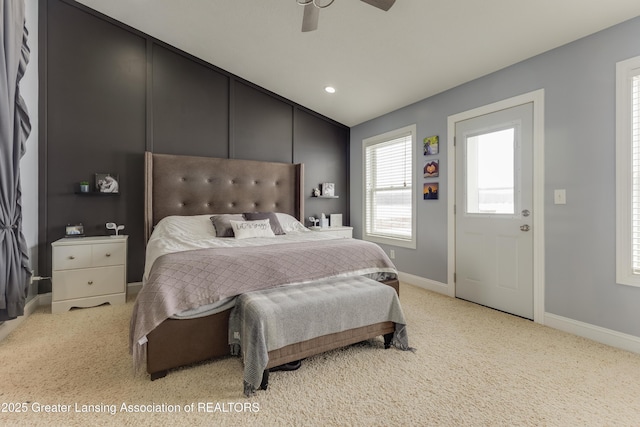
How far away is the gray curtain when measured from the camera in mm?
2062

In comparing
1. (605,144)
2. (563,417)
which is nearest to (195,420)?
(563,417)

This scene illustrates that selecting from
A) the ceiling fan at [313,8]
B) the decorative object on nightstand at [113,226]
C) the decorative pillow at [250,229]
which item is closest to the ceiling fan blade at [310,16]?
the ceiling fan at [313,8]

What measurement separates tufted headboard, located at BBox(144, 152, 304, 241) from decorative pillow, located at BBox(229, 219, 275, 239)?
2.58ft

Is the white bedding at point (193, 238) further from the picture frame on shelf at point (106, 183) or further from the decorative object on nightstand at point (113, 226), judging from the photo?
the picture frame on shelf at point (106, 183)

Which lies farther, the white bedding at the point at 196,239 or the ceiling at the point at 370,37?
the ceiling at the point at 370,37

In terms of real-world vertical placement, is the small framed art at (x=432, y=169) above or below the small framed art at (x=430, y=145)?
below

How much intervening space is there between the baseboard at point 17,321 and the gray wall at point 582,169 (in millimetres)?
4487

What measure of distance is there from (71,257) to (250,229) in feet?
5.69

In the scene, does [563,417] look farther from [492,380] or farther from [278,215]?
[278,215]

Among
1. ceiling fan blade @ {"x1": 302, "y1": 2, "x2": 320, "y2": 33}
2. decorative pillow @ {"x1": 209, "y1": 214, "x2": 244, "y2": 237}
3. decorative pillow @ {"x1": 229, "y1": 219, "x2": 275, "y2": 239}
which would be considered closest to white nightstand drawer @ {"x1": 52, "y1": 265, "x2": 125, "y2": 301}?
decorative pillow @ {"x1": 209, "y1": 214, "x2": 244, "y2": 237}

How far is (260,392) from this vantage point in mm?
1688

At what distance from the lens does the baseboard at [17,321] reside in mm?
2311

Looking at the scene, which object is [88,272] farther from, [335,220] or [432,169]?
[432,169]

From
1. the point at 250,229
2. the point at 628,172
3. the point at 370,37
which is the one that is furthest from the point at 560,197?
the point at 250,229
